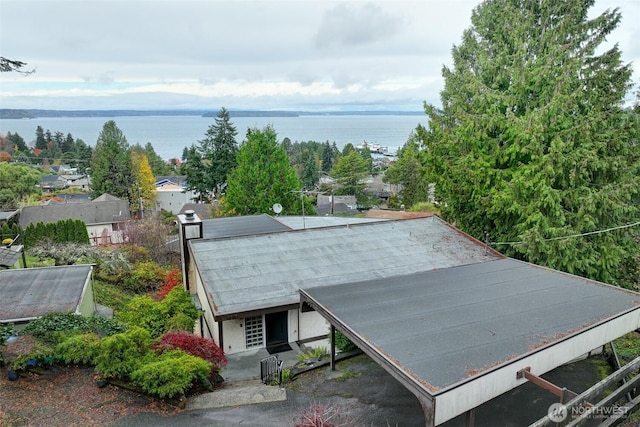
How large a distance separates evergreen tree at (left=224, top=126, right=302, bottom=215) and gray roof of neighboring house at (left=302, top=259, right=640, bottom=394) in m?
19.5

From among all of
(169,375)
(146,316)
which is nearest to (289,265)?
(146,316)

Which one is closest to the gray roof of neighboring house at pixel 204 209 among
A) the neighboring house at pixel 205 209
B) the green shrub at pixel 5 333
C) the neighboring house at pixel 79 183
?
the neighboring house at pixel 205 209

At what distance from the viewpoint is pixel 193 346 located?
29.8 feet

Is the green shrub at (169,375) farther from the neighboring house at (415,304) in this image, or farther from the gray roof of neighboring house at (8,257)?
→ the gray roof of neighboring house at (8,257)

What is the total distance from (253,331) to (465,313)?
19.4 ft


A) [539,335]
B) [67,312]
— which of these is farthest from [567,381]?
[67,312]

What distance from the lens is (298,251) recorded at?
13609 mm

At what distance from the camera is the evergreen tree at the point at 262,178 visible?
29.2 m

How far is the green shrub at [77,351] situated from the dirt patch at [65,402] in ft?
0.98

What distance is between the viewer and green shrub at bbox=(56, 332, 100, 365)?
904 centimetres

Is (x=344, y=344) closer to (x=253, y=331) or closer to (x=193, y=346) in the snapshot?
(x=253, y=331)

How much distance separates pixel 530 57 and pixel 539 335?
42.0 feet

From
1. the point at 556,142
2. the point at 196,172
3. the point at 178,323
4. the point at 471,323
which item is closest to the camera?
the point at 471,323

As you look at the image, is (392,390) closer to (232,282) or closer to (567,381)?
(567,381)
